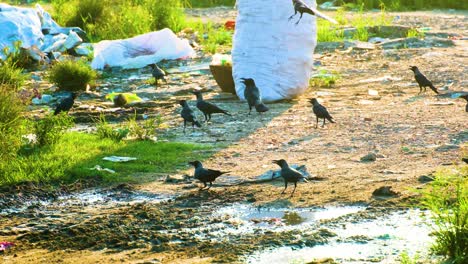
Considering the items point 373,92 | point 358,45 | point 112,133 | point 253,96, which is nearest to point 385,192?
point 112,133

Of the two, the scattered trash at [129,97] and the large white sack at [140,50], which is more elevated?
the large white sack at [140,50]

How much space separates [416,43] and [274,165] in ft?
25.2

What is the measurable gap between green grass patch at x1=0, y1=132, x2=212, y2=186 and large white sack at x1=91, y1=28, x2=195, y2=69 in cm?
467

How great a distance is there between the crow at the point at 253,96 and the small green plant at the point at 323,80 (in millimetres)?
1931

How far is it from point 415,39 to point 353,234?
974 cm

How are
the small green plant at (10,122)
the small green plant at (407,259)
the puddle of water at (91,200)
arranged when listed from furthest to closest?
the small green plant at (10,122) → the puddle of water at (91,200) → the small green plant at (407,259)

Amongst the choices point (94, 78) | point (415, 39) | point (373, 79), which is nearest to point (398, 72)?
point (373, 79)

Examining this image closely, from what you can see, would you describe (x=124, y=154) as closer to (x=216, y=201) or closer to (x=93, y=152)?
(x=93, y=152)

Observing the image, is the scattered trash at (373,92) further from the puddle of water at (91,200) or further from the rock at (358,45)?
the puddle of water at (91,200)

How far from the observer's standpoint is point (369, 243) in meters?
5.86

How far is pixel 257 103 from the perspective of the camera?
10109 millimetres

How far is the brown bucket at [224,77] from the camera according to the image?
11.7m

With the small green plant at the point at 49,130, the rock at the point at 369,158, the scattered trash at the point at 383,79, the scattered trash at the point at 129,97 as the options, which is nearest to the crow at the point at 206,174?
the rock at the point at 369,158

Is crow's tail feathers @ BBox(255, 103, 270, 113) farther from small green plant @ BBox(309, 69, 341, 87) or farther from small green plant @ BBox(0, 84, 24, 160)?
small green plant @ BBox(0, 84, 24, 160)
